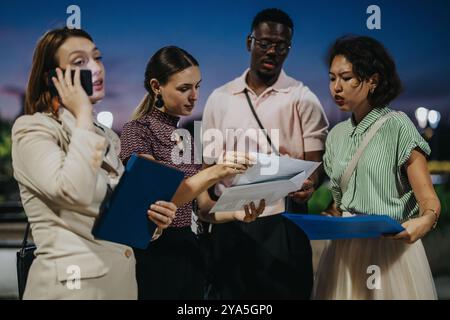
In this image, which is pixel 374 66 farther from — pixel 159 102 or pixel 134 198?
pixel 134 198

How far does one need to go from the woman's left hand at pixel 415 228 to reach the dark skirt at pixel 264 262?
61cm

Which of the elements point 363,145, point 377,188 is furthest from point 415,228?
point 363,145

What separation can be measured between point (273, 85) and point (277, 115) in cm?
14

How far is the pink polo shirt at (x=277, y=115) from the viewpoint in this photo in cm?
290

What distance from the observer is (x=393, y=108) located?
2.90 metres

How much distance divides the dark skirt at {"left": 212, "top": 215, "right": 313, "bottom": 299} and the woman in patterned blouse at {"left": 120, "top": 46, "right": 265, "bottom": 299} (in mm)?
165

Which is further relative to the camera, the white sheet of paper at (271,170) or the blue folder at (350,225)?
the white sheet of paper at (271,170)

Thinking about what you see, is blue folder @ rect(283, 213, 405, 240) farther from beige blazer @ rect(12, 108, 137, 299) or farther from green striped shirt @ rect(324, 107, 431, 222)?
beige blazer @ rect(12, 108, 137, 299)

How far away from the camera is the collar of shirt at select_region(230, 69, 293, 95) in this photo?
115 inches

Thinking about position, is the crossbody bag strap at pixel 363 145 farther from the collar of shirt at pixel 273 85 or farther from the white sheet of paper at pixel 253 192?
the collar of shirt at pixel 273 85

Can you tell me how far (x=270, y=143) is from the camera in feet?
9.50

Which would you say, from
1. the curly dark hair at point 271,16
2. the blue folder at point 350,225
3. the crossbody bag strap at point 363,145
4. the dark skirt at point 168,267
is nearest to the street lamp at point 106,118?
the dark skirt at point 168,267

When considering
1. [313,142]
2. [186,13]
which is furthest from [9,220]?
[313,142]
